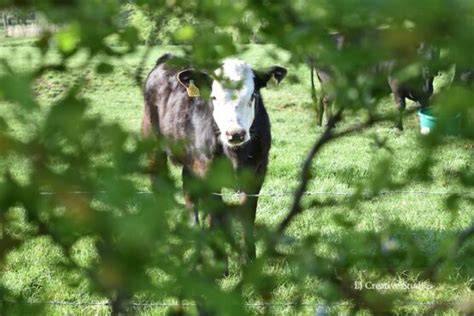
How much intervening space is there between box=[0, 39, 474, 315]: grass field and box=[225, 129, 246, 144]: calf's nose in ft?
1.72

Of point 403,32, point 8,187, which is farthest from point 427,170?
point 8,187

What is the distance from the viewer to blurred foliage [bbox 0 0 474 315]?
0.93m

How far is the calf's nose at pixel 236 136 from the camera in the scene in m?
5.35

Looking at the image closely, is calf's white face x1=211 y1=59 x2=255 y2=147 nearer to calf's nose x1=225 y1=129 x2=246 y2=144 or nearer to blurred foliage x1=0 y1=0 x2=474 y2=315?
calf's nose x1=225 y1=129 x2=246 y2=144

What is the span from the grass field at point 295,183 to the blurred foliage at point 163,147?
3 centimetres

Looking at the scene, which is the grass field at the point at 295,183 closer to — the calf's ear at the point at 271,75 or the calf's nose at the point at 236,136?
the calf's ear at the point at 271,75

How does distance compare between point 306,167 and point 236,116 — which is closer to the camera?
point 306,167

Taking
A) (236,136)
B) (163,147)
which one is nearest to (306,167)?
(163,147)

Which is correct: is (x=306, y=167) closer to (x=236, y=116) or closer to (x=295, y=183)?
(x=236, y=116)

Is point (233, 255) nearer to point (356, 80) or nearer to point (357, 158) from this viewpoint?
point (356, 80)

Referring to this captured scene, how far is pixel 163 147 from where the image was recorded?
44.7 inches

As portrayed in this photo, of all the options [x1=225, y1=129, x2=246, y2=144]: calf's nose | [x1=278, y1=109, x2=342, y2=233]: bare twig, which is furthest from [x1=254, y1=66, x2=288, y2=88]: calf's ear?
[x1=278, y1=109, x2=342, y2=233]: bare twig

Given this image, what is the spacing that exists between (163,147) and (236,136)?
4231 mm

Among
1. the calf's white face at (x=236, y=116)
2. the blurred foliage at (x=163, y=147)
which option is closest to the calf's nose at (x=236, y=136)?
the calf's white face at (x=236, y=116)
